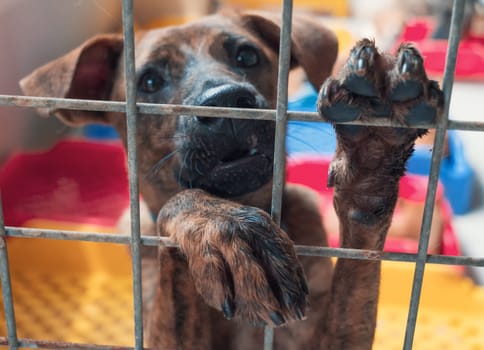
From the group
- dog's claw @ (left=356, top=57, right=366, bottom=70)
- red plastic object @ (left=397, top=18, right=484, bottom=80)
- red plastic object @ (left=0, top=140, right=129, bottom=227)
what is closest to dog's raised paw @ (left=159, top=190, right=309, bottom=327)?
dog's claw @ (left=356, top=57, right=366, bottom=70)

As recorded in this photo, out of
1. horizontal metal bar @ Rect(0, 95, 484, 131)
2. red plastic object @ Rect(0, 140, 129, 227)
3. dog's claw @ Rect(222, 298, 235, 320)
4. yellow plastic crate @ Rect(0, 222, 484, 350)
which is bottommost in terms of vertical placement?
yellow plastic crate @ Rect(0, 222, 484, 350)

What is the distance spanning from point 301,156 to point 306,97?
266 mm

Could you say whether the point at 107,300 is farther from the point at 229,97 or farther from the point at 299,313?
the point at 299,313

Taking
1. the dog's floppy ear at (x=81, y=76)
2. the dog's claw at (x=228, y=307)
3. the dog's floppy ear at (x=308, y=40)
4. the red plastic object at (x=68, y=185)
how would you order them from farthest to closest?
the red plastic object at (x=68, y=185)
the dog's floppy ear at (x=308, y=40)
the dog's floppy ear at (x=81, y=76)
the dog's claw at (x=228, y=307)

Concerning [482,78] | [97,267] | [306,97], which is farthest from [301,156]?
[482,78]

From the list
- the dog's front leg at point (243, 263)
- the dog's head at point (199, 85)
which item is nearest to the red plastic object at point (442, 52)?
the dog's head at point (199, 85)

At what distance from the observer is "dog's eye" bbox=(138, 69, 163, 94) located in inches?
64.8

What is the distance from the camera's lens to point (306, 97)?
2.53 m

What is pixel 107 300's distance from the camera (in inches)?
90.0

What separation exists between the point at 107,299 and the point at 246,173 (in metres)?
1.16

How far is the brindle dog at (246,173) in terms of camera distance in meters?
0.92

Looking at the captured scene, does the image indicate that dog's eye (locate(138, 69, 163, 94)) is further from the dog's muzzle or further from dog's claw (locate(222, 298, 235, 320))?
dog's claw (locate(222, 298, 235, 320))

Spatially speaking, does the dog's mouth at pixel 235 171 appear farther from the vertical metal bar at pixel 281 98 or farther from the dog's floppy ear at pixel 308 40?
the dog's floppy ear at pixel 308 40

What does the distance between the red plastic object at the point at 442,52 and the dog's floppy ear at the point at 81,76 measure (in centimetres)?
189
